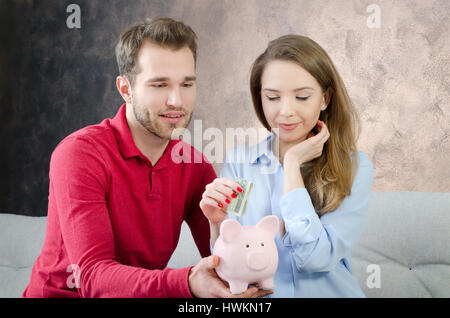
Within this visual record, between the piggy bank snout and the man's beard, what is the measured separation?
1.73 ft

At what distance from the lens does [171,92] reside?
1.33 m

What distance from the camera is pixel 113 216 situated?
1.31m

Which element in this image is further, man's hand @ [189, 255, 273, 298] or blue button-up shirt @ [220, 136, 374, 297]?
blue button-up shirt @ [220, 136, 374, 297]

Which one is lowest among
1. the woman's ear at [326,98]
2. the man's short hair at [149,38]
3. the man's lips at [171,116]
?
the man's lips at [171,116]

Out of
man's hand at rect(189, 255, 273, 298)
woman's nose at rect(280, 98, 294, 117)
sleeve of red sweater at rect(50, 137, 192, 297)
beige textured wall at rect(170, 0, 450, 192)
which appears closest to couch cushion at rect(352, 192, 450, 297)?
beige textured wall at rect(170, 0, 450, 192)

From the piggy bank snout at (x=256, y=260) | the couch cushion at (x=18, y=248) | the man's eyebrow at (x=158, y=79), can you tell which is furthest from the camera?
the couch cushion at (x=18, y=248)

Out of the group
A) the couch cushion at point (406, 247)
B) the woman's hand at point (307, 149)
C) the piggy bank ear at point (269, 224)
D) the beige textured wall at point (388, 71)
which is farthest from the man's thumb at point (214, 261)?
the beige textured wall at point (388, 71)

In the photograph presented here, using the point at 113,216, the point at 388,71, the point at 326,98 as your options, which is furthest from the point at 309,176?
the point at 388,71

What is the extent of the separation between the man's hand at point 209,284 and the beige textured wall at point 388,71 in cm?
114

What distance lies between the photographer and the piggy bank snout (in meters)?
0.99

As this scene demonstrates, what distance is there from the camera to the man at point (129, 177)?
3.97 ft

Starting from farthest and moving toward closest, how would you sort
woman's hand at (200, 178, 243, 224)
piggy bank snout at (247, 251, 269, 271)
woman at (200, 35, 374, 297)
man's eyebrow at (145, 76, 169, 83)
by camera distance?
man's eyebrow at (145, 76, 169, 83) < woman at (200, 35, 374, 297) < woman's hand at (200, 178, 243, 224) < piggy bank snout at (247, 251, 269, 271)

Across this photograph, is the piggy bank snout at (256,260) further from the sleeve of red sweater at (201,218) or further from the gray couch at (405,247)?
the gray couch at (405,247)

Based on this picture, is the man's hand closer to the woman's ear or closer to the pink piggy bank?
the pink piggy bank
